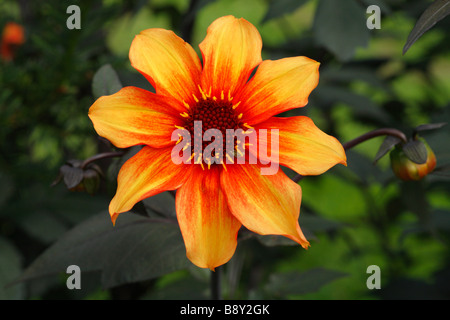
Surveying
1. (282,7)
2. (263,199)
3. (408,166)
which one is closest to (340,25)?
(282,7)

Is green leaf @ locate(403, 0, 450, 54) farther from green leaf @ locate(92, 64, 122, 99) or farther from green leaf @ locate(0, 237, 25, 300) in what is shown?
green leaf @ locate(0, 237, 25, 300)

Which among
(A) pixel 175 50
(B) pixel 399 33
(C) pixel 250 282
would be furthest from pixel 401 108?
(A) pixel 175 50

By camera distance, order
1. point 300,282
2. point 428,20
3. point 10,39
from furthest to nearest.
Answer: point 10,39, point 300,282, point 428,20

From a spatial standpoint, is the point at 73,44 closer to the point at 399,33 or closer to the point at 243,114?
the point at 243,114

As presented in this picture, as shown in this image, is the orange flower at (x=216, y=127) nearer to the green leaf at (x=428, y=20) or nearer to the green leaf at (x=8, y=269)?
the green leaf at (x=428, y=20)

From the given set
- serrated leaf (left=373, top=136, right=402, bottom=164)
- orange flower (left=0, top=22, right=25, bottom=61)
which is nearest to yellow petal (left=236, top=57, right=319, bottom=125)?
serrated leaf (left=373, top=136, right=402, bottom=164)

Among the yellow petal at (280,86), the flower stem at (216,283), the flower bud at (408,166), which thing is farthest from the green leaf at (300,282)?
the yellow petal at (280,86)

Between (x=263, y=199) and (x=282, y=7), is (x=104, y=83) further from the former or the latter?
(x=282, y=7)
